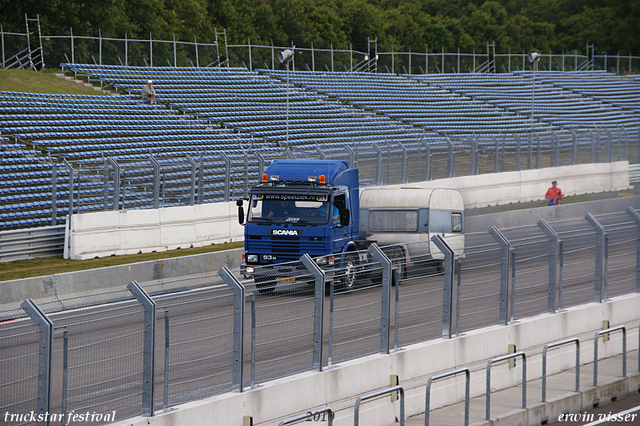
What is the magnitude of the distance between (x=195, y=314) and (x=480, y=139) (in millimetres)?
22972

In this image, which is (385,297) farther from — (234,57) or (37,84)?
(234,57)

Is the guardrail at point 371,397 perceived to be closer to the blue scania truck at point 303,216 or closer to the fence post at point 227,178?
the blue scania truck at point 303,216

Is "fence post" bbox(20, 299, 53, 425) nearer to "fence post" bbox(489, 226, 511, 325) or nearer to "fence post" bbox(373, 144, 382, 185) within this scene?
"fence post" bbox(489, 226, 511, 325)

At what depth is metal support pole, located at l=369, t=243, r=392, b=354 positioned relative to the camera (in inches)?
368

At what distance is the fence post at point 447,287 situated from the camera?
1016 cm

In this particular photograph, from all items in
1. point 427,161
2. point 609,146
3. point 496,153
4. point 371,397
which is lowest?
point 371,397

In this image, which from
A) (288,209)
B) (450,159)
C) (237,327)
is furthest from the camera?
(450,159)

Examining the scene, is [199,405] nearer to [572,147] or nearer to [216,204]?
[216,204]

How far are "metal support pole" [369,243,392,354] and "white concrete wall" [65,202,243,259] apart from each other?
1130 centimetres

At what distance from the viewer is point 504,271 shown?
1112 cm

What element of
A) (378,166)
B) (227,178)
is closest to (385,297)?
(227,178)

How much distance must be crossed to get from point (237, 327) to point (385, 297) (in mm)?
2280

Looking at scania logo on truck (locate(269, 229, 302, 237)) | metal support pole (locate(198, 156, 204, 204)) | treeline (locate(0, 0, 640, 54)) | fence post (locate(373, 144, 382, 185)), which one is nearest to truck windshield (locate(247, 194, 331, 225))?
scania logo on truck (locate(269, 229, 302, 237))

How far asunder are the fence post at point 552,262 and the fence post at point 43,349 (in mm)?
7858
